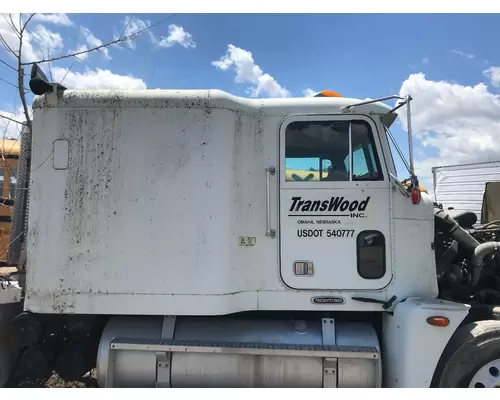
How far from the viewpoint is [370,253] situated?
3633mm

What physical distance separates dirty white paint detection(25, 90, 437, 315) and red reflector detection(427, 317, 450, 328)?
33cm

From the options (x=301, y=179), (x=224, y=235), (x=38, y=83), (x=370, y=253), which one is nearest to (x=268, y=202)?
(x=301, y=179)

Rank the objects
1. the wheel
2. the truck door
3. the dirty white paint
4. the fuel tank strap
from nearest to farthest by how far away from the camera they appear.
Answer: the wheel
the fuel tank strap
the dirty white paint
the truck door

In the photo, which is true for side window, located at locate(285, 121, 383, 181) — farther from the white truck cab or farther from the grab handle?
the grab handle

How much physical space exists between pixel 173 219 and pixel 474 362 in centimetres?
269

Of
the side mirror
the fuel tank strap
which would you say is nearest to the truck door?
the fuel tank strap

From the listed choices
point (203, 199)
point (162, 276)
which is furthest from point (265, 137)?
point (162, 276)

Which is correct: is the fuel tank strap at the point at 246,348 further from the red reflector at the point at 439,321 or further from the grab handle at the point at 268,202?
the grab handle at the point at 268,202

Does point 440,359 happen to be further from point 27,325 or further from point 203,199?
point 27,325

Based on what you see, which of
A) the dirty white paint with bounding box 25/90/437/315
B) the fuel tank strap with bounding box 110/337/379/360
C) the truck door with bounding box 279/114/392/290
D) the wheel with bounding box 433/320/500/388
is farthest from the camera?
the truck door with bounding box 279/114/392/290

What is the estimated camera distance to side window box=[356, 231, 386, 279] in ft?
11.9

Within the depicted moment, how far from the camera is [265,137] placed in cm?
374

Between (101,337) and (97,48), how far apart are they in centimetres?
327

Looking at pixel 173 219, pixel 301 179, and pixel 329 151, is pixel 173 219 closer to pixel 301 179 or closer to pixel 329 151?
pixel 301 179
